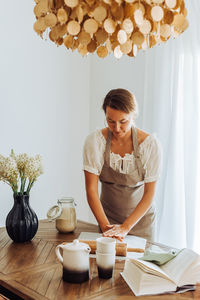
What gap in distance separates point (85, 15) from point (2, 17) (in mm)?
1703

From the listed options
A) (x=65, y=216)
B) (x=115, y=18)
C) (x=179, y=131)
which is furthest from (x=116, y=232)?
(x=179, y=131)

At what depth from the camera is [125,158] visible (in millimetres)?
2082

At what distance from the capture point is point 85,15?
1.29 metres

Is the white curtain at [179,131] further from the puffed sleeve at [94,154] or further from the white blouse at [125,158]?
the puffed sleeve at [94,154]

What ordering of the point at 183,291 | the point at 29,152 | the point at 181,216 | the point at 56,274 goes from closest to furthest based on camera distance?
the point at 183,291, the point at 56,274, the point at 181,216, the point at 29,152

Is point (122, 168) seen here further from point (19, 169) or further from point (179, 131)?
point (179, 131)

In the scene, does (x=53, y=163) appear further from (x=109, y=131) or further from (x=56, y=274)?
(x=56, y=274)

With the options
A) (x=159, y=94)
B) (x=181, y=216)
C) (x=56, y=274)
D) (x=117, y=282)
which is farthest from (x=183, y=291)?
(x=159, y=94)

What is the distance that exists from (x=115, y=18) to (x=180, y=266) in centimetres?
92

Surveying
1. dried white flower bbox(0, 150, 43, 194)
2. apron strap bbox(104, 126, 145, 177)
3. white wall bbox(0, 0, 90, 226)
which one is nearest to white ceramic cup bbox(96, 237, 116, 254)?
dried white flower bbox(0, 150, 43, 194)

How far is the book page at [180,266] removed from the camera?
1.29 meters

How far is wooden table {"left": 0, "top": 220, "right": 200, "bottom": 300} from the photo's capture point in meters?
1.24

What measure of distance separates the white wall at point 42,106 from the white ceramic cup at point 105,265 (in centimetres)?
163

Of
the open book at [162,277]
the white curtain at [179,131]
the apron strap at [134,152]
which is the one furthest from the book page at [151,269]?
the white curtain at [179,131]
